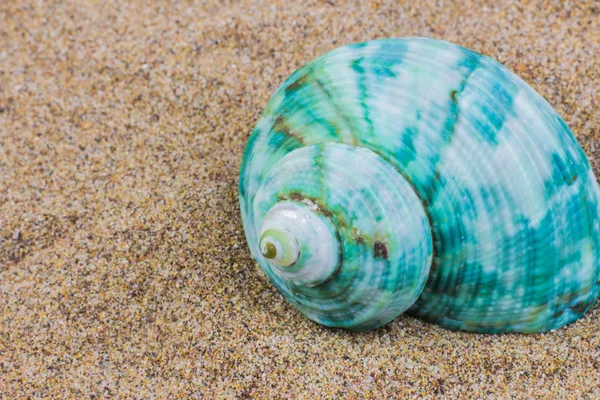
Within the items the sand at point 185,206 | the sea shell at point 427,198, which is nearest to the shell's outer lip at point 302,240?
the sea shell at point 427,198

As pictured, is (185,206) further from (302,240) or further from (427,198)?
(427,198)

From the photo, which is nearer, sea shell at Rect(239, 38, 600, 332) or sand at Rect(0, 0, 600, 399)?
sea shell at Rect(239, 38, 600, 332)

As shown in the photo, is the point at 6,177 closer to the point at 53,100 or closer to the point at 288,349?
the point at 53,100

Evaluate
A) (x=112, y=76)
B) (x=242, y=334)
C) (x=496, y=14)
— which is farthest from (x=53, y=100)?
(x=496, y=14)

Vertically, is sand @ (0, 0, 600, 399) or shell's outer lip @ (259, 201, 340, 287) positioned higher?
shell's outer lip @ (259, 201, 340, 287)

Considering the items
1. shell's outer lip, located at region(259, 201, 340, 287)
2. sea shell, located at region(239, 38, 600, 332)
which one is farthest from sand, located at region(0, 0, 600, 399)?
shell's outer lip, located at region(259, 201, 340, 287)

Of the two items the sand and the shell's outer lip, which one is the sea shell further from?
A: the sand

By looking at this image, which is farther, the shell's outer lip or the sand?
the sand

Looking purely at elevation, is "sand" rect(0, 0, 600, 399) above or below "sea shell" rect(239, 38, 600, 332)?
below
